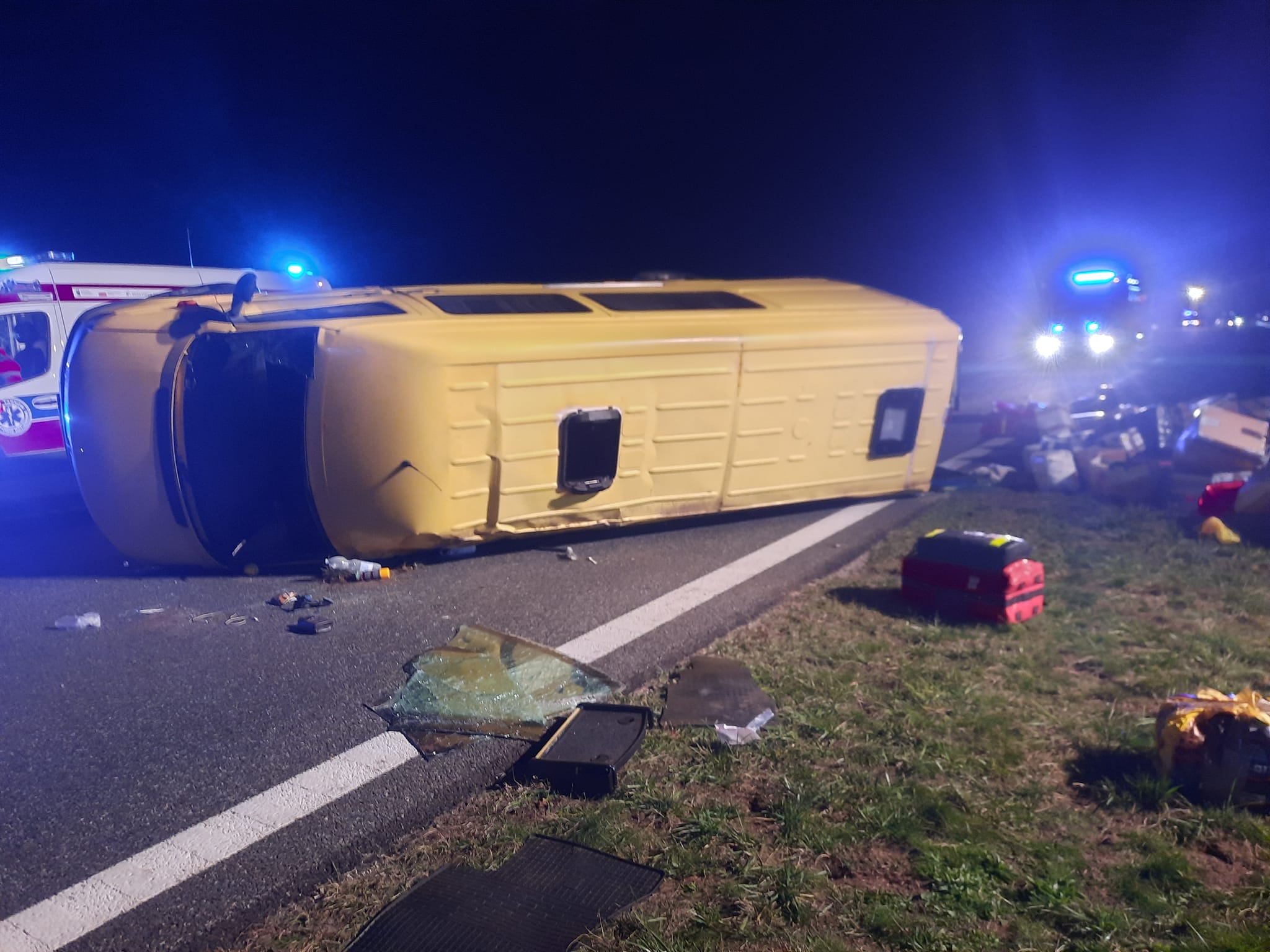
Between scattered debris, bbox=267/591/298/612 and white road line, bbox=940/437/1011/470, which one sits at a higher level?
white road line, bbox=940/437/1011/470

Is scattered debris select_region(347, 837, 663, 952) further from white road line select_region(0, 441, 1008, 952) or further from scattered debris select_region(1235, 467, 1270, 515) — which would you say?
scattered debris select_region(1235, 467, 1270, 515)

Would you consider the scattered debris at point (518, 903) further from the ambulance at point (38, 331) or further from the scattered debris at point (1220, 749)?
the ambulance at point (38, 331)

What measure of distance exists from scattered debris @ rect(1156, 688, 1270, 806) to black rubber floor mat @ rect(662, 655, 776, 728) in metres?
1.51

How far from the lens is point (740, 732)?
358cm

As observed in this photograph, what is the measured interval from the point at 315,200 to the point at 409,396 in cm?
1870

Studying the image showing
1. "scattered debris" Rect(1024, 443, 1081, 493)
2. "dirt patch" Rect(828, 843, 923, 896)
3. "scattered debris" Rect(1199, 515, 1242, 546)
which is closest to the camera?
"dirt patch" Rect(828, 843, 923, 896)

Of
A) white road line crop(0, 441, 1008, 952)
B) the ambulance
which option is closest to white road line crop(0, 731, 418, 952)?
white road line crop(0, 441, 1008, 952)

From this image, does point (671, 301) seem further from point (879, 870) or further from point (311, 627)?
point (879, 870)

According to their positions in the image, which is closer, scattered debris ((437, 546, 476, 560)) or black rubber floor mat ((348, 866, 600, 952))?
black rubber floor mat ((348, 866, 600, 952))

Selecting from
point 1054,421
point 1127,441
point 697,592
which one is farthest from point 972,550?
point 1054,421

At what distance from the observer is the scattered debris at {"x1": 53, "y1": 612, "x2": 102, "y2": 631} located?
4719 mm

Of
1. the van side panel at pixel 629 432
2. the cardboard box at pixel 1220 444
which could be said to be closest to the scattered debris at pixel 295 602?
the van side panel at pixel 629 432

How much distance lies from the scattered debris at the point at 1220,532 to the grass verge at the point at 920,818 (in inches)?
73.6

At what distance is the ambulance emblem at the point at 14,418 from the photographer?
30.5ft
